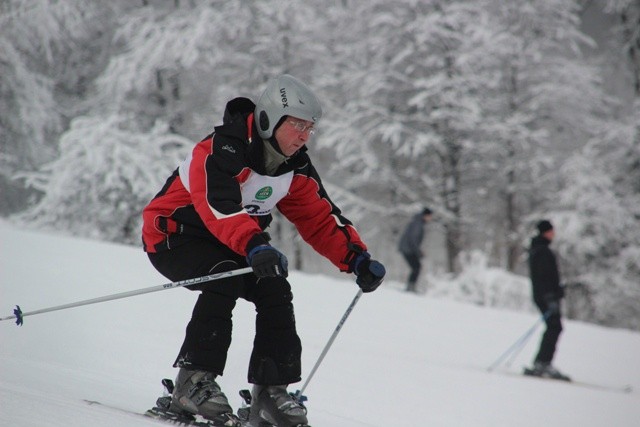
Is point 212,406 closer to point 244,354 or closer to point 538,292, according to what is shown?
point 244,354

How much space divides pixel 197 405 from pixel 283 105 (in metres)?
1.30

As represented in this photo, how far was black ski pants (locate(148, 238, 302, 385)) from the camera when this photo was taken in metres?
2.89

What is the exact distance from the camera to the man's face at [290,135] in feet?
10.0

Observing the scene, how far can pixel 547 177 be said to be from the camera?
60.2ft

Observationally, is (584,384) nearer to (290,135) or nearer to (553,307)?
(553,307)

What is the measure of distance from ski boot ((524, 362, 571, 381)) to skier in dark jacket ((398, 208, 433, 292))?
445cm

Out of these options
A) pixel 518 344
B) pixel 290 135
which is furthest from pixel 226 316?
pixel 518 344

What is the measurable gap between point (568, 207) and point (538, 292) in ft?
34.6

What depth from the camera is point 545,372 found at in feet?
25.7

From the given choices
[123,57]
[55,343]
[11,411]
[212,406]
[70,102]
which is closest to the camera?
[11,411]

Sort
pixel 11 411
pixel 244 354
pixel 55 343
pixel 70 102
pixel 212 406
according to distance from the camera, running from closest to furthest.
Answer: pixel 11 411
pixel 212 406
pixel 55 343
pixel 244 354
pixel 70 102

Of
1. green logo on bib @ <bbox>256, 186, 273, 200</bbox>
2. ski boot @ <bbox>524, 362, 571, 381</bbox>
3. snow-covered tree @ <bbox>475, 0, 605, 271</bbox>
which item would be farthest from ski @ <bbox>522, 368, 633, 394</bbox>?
snow-covered tree @ <bbox>475, 0, 605, 271</bbox>

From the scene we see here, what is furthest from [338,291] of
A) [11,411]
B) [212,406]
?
[11,411]

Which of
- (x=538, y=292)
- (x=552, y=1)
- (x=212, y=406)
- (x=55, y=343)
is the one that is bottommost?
(x=55, y=343)
